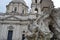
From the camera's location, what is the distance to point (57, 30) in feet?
25.6

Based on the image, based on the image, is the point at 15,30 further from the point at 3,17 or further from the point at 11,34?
the point at 3,17

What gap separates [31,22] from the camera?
1188 cm

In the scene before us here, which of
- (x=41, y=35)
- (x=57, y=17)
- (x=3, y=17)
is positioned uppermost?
(x=57, y=17)

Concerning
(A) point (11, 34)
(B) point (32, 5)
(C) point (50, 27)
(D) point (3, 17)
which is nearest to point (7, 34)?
(A) point (11, 34)

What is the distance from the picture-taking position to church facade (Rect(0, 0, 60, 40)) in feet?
24.5

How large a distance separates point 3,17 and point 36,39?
2103cm

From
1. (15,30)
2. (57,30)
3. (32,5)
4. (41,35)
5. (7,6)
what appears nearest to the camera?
(41,35)

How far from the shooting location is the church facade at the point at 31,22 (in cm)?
746

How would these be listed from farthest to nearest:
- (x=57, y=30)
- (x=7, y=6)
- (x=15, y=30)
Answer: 1. (x=7, y=6)
2. (x=15, y=30)
3. (x=57, y=30)

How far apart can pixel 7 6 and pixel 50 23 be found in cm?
2620

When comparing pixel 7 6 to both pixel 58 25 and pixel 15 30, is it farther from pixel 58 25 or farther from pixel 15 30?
pixel 58 25

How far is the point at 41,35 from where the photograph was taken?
7324 millimetres

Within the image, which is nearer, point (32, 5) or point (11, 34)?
point (11, 34)

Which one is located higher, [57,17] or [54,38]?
[57,17]
